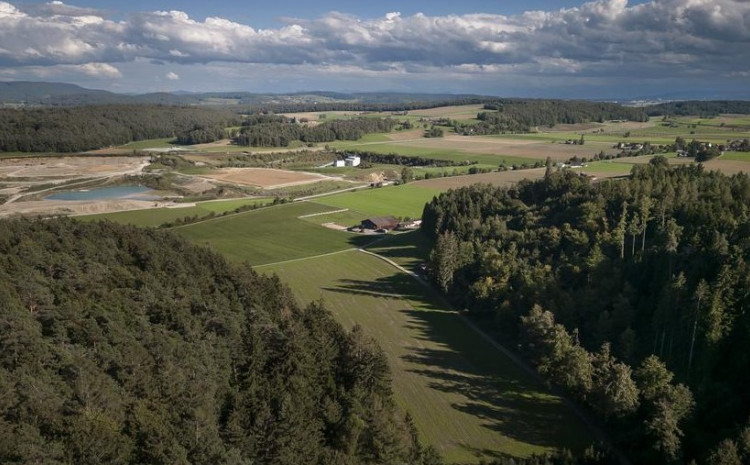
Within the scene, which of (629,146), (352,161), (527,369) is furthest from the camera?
(352,161)

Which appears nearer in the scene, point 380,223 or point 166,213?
point 380,223

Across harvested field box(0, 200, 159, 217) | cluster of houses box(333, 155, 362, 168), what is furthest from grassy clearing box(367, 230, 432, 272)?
cluster of houses box(333, 155, 362, 168)

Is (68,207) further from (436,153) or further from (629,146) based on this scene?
(629,146)

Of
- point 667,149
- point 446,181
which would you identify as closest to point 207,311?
point 446,181

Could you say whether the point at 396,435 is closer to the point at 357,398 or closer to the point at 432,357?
the point at 357,398

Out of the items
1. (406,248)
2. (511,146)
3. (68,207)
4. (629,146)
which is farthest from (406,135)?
(406,248)

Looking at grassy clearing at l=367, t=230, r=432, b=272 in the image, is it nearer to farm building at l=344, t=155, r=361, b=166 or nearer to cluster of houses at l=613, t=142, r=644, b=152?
farm building at l=344, t=155, r=361, b=166
